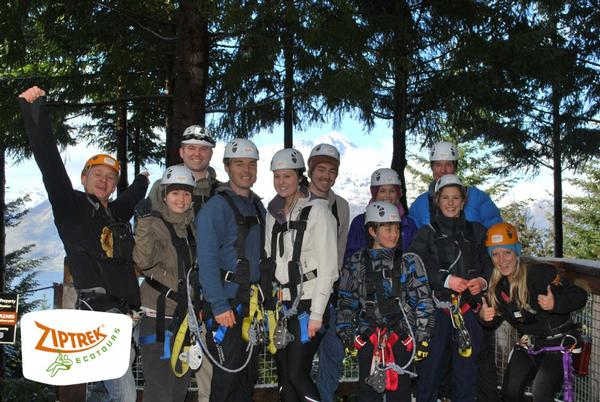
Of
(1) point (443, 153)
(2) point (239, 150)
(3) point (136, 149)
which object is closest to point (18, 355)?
(3) point (136, 149)

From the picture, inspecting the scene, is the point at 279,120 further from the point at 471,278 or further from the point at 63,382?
the point at 63,382

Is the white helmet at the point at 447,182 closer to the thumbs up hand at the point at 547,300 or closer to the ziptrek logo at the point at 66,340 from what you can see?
the thumbs up hand at the point at 547,300

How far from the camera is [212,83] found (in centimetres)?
1235

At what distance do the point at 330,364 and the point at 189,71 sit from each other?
396 centimetres

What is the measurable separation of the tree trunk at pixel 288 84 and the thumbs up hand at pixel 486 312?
391 cm

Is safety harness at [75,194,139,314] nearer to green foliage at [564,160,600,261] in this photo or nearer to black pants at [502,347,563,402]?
black pants at [502,347,563,402]

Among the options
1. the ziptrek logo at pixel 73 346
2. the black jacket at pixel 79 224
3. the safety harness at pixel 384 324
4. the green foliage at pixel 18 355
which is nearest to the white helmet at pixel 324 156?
the safety harness at pixel 384 324

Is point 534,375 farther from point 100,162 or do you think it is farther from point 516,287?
point 100,162

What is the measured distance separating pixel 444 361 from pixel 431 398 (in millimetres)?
337

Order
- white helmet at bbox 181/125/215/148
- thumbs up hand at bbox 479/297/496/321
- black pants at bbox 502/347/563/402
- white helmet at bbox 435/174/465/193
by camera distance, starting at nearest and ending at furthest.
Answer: black pants at bbox 502/347/563/402 → thumbs up hand at bbox 479/297/496/321 → white helmet at bbox 181/125/215/148 → white helmet at bbox 435/174/465/193

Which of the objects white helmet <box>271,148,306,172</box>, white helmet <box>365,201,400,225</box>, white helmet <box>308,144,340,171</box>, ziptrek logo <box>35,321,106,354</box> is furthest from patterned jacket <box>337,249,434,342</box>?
ziptrek logo <box>35,321,106,354</box>

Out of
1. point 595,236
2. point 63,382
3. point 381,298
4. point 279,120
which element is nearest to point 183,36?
point 381,298

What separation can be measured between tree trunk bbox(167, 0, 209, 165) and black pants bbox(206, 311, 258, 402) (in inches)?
133

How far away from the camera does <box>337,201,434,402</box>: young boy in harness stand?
491cm
